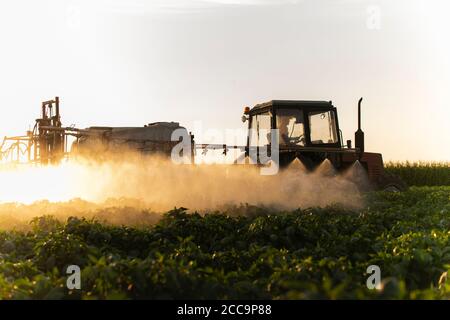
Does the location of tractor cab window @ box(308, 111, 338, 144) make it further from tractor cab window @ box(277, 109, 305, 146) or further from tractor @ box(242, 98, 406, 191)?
tractor cab window @ box(277, 109, 305, 146)

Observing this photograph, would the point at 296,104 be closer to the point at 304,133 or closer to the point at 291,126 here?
the point at 291,126

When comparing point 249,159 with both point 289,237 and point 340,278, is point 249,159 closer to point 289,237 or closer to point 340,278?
point 289,237

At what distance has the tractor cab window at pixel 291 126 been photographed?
45.2 ft

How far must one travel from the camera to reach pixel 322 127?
14.2 meters

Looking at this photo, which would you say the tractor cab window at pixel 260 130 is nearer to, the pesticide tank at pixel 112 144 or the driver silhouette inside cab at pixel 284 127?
the driver silhouette inside cab at pixel 284 127

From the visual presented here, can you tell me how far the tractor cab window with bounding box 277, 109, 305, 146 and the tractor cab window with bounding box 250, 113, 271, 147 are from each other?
317 mm

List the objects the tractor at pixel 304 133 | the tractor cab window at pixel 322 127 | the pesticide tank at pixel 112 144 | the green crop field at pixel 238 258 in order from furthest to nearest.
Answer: the pesticide tank at pixel 112 144 → the tractor cab window at pixel 322 127 → the tractor at pixel 304 133 → the green crop field at pixel 238 258

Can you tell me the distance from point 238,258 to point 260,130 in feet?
27.4

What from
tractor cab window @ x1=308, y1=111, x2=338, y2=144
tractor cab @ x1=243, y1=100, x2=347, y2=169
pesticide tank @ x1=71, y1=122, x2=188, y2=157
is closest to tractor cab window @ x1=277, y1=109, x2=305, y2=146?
tractor cab @ x1=243, y1=100, x2=347, y2=169

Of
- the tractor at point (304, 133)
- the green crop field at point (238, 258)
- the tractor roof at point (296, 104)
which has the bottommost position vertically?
the green crop field at point (238, 258)

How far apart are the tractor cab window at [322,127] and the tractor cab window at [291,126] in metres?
0.28

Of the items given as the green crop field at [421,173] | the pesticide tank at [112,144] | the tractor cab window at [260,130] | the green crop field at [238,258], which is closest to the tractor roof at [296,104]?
the tractor cab window at [260,130]
